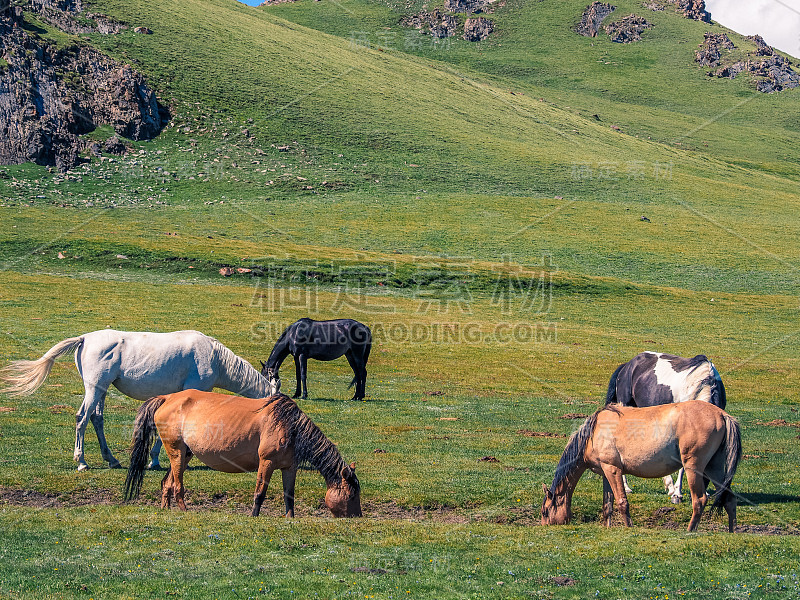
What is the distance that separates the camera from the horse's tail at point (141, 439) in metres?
12.4

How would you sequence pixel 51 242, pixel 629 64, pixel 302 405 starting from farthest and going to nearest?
pixel 629 64 < pixel 51 242 < pixel 302 405

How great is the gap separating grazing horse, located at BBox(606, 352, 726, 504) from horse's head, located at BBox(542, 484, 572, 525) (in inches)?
112

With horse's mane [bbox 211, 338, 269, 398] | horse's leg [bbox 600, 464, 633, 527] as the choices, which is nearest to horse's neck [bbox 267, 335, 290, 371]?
horse's mane [bbox 211, 338, 269, 398]

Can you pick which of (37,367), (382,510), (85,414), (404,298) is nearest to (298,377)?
(85,414)

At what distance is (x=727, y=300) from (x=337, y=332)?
3637cm

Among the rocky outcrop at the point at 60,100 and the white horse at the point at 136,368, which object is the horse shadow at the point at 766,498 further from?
the rocky outcrop at the point at 60,100

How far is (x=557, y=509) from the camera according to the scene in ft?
40.6

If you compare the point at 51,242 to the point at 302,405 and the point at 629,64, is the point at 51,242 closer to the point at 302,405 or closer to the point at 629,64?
the point at 302,405

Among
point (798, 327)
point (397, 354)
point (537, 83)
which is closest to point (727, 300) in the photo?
point (798, 327)

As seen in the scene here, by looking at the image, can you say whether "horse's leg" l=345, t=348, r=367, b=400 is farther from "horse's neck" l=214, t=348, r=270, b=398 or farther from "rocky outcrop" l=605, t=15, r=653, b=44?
"rocky outcrop" l=605, t=15, r=653, b=44

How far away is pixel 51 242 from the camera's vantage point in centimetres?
4969

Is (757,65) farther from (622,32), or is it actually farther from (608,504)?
(608,504)

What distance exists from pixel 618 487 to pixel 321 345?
14001 mm

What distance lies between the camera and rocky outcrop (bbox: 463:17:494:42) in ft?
637
